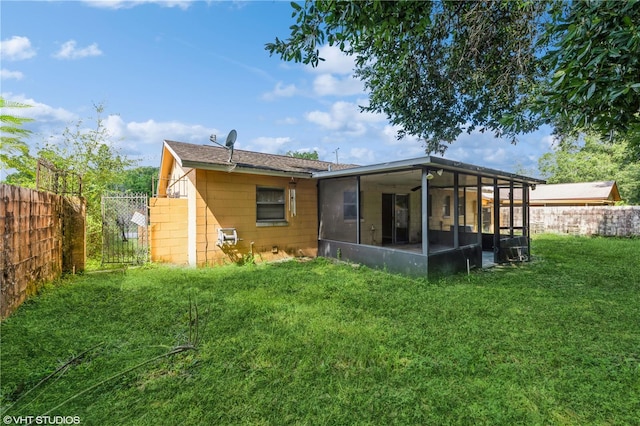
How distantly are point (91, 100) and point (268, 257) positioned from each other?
25.6 ft

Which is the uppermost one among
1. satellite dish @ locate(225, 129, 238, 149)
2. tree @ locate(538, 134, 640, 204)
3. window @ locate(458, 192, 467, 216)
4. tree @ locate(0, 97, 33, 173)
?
tree @ locate(538, 134, 640, 204)

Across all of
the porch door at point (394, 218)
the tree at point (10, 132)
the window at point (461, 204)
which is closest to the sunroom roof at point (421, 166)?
the window at point (461, 204)

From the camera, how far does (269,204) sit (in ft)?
29.3

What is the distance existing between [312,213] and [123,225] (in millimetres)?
5751

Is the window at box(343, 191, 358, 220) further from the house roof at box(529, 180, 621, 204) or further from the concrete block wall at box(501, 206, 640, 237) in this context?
the house roof at box(529, 180, 621, 204)

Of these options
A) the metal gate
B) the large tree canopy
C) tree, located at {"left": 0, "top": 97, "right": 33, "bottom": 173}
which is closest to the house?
the metal gate

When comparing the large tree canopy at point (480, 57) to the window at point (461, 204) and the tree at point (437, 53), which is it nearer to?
the tree at point (437, 53)

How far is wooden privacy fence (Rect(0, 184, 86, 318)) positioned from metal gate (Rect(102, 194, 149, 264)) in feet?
2.83

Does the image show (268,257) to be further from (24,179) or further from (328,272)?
(24,179)

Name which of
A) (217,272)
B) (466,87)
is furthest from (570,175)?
(217,272)

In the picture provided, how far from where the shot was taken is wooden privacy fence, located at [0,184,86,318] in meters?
4.07

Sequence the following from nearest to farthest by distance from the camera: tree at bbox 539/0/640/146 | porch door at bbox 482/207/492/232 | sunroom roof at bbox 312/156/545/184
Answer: tree at bbox 539/0/640/146, sunroom roof at bbox 312/156/545/184, porch door at bbox 482/207/492/232

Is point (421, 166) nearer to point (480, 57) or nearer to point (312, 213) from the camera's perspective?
point (480, 57)

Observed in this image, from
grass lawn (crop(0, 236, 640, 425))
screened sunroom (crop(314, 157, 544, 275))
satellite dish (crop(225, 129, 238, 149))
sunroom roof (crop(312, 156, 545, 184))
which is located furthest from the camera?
satellite dish (crop(225, 129, 238, 149))
